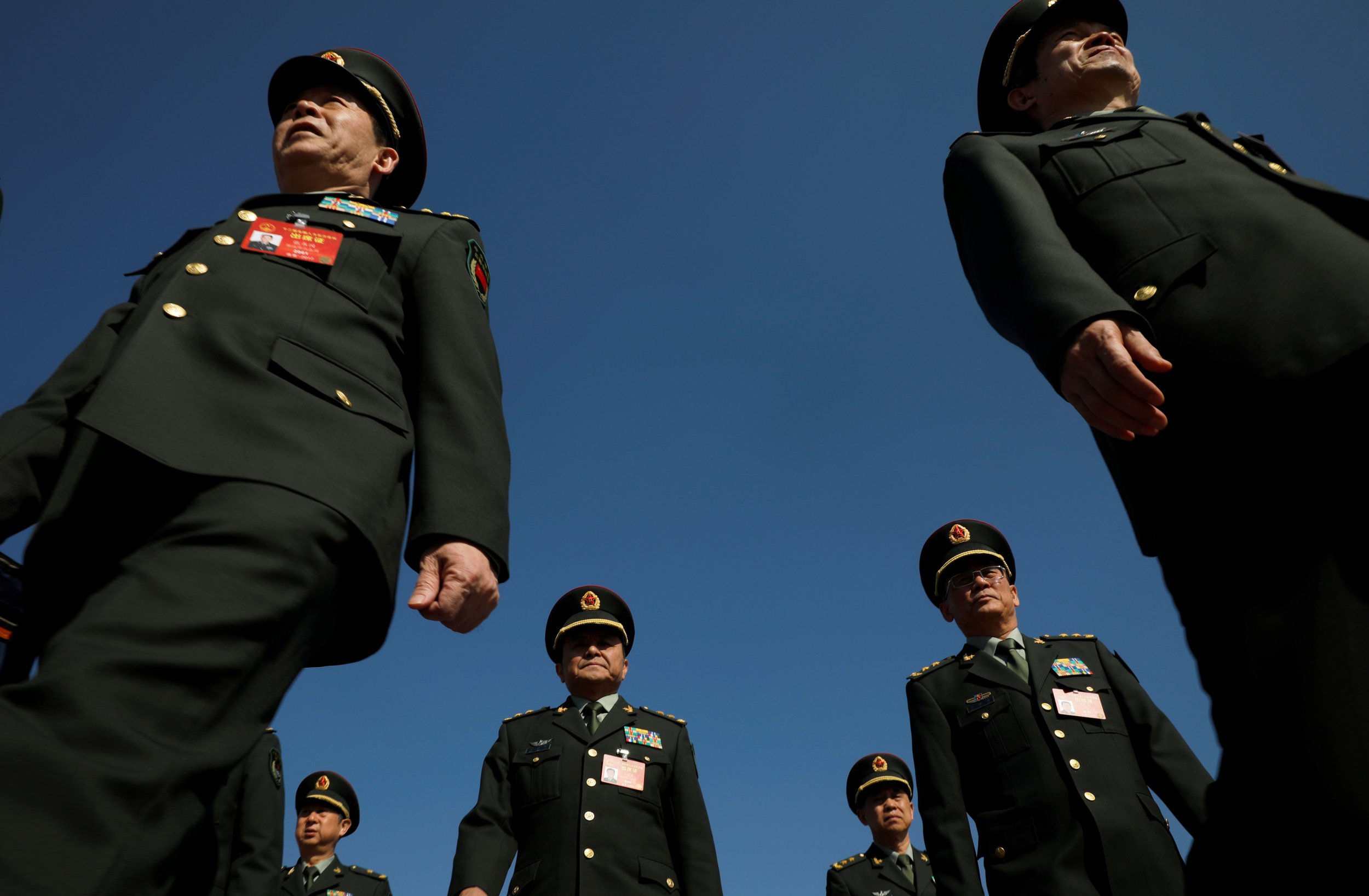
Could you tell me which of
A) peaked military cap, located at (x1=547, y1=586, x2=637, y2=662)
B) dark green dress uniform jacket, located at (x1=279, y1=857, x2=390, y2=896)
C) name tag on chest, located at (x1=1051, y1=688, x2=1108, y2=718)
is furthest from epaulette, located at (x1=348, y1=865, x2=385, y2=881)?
name tag on chest, located at (x1=1051, y1=688, x2=1108, y2=718)

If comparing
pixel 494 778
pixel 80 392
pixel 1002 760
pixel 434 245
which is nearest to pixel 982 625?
pixel 1002 760

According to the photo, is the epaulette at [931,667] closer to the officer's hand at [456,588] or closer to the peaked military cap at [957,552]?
the peaked military cap at [957,552]

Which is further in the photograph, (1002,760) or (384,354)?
(1002,760)

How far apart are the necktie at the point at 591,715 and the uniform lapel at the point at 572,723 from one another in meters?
0.05

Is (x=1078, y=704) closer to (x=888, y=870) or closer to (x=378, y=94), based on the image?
(x=378, y=94)

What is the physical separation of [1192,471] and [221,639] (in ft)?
5.97

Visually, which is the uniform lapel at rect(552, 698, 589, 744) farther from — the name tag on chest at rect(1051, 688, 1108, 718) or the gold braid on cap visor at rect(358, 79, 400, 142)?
the gold braid on cap visor at rect(358, 79, 400, 142)

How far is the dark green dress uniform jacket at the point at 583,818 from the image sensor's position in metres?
5.77

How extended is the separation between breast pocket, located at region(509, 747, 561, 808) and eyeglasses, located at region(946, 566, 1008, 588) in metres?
2.64

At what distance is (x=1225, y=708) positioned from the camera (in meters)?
1.82

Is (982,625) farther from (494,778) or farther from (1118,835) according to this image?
(494,778)

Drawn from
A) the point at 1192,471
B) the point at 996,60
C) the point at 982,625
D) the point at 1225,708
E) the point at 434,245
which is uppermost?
the point at 996,60

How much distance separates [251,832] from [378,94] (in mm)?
4107

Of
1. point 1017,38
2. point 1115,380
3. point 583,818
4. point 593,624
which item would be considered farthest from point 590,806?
point 1115,380
